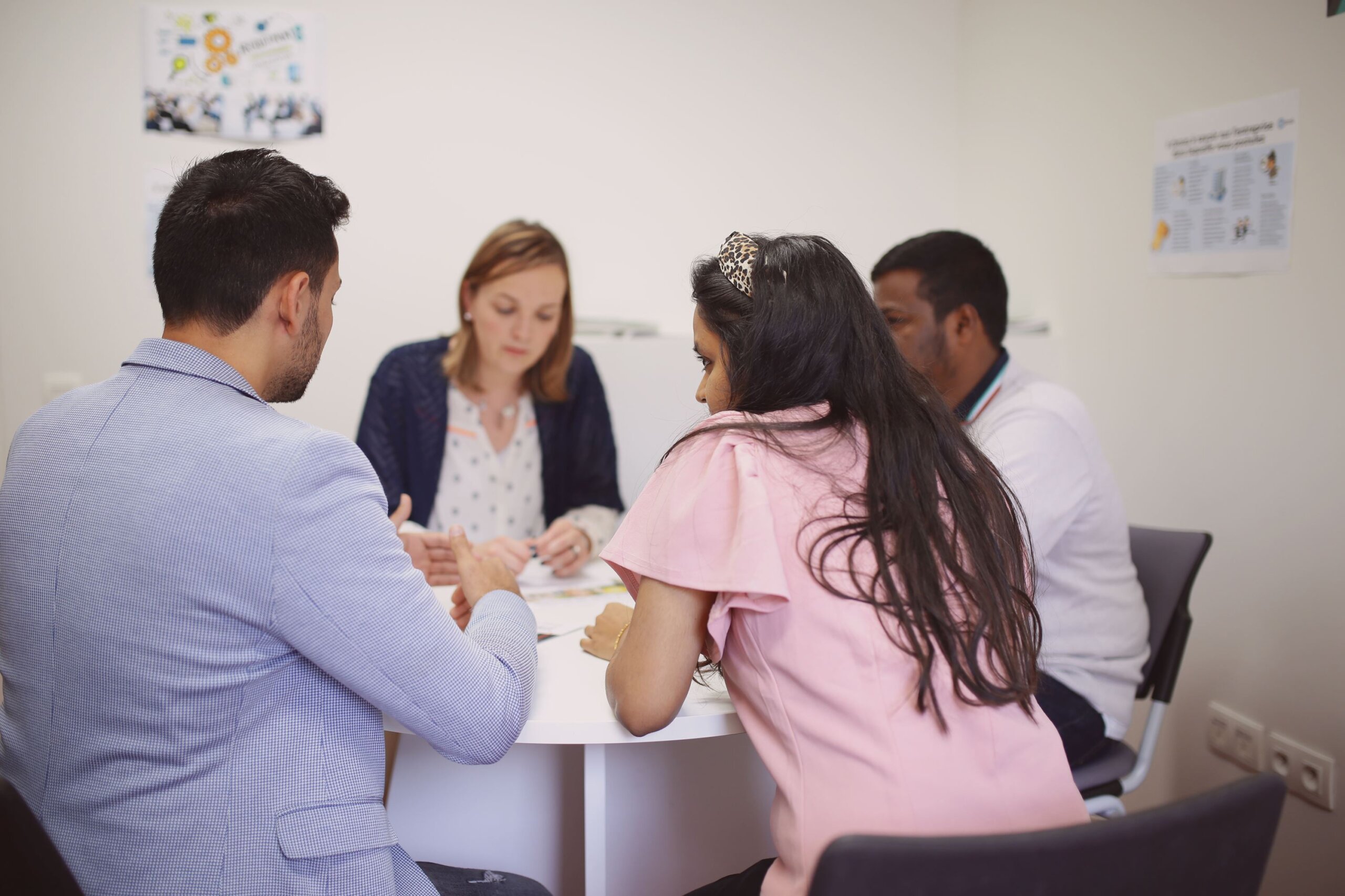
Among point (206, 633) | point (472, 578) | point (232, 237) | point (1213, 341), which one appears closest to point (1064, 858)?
point (206, 633)

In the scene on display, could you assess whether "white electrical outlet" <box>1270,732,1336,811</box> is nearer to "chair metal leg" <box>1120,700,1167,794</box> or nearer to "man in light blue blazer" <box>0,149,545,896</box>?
"chair metal leg" <box>1120,700,1167,794</box>

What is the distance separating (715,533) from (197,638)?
514mm

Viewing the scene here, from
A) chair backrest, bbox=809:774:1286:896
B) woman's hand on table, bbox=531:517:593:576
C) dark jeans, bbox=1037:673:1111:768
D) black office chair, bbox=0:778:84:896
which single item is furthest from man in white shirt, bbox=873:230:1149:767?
black office chair, bbox=0:778:84:896

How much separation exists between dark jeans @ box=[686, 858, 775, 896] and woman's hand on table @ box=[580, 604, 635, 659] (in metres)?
0.34

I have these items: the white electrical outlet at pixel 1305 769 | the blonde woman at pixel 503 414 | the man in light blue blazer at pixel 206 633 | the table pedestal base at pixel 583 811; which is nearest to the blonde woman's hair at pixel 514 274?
the blonde woman at pixel 503 414

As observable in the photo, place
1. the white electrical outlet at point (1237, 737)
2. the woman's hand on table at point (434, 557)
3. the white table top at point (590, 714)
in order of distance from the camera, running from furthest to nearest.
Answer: the white electrical outlet at point (1237, 737) < the woman's hand on table at point (434, 557) < the white table top at point (590, 714)

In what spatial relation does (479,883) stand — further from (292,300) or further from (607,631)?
(292,300)

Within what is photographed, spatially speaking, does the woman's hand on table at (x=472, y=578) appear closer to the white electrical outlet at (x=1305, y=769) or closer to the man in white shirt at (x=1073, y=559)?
the man in white shirt at (x=1073, y=559)

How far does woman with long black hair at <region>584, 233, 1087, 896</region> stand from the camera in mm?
936

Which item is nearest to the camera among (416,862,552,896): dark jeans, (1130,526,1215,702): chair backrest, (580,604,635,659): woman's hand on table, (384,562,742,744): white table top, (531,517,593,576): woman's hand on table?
(384,562,742,744): white table top

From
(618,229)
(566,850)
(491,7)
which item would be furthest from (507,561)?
(491,7)

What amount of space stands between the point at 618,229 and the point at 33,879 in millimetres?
2709

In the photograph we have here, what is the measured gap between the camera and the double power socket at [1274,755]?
188 cm

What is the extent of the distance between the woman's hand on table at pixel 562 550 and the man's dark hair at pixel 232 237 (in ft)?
3.12
